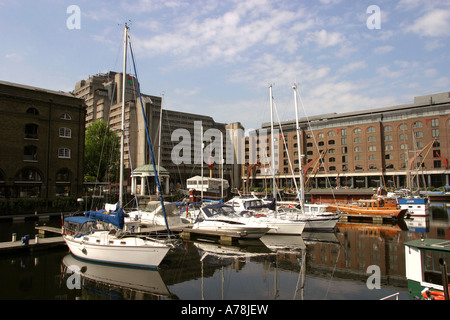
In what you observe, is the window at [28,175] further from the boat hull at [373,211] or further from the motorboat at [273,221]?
the boat hull at [373,211]

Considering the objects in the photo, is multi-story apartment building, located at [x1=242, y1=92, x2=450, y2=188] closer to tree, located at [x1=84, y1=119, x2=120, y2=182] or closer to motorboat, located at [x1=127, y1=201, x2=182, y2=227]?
tree, located at [x1=84, y1=119, x2=120, y2=182]

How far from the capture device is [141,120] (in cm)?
10812

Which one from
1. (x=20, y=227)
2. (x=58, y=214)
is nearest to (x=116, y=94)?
(x=58, y=214)

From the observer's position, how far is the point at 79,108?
50469 millimetres

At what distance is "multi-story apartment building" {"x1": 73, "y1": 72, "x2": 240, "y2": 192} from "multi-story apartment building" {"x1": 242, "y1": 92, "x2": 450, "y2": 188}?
45.2m

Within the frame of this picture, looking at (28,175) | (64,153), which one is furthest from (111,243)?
(64,153)

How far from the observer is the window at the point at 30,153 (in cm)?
4478

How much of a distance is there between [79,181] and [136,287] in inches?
1575

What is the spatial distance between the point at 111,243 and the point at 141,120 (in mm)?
95135

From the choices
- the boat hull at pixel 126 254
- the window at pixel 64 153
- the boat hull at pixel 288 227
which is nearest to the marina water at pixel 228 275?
the boat hull at pixel 126 254

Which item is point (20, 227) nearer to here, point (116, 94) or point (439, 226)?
point (439, 226)

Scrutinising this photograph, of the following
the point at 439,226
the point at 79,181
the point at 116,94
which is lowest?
the point at 439,226

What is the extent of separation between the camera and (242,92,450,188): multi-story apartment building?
277 feet
